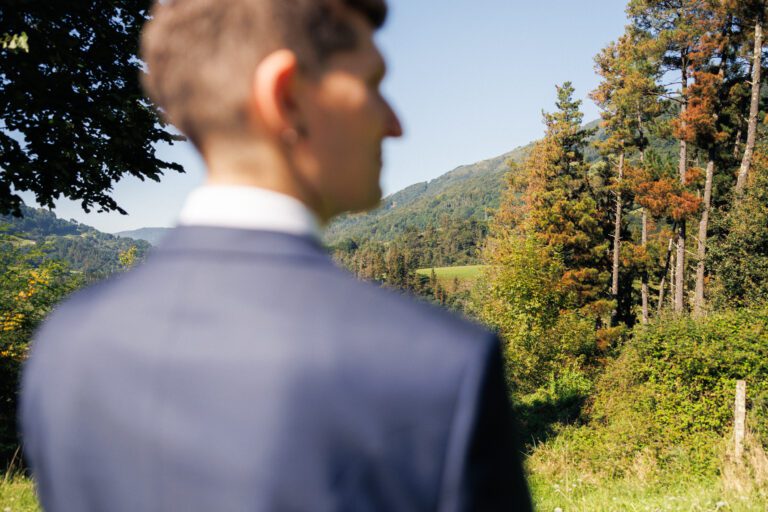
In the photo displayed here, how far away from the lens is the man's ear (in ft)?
2.08

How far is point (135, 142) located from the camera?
692 centimetres

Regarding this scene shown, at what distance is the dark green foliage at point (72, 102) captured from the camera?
234 inches

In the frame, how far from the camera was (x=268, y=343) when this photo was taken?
578mm

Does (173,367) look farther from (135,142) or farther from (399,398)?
(135,142)

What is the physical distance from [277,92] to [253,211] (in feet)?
0.49

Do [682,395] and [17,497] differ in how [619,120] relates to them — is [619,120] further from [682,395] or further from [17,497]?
[17,497]

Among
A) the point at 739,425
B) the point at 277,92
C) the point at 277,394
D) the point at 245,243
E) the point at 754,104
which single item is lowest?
the point at 739,425

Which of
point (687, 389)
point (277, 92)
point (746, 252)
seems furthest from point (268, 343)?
point (746, 252)

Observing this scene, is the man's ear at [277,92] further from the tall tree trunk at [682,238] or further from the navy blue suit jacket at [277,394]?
the tall tree trunk at [682,238]

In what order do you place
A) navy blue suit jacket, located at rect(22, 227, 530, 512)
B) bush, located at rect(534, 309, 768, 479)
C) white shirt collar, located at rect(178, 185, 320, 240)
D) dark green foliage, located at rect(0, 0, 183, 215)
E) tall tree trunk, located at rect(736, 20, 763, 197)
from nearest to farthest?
1. navy blue suit jacket, located at rect(22, 227, 530, 512)
2. white shirt collar, located at rect(178, 185, 320, 240)
3. dark green foliage, located at rect(0, 0, 183, 215)
4. bush, located at rect(534, 309, 768, 479)
5. tall tree trunk, located at rect(736, 20, 763, 197)

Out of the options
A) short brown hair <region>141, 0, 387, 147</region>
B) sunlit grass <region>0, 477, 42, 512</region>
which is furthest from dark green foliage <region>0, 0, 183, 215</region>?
short brown hair <region>141, 0, 387, 147</region>

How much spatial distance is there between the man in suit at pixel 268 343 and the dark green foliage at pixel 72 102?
21.6ft

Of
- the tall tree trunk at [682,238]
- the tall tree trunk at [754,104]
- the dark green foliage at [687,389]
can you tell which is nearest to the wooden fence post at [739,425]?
the dark green foliage at [687,389]

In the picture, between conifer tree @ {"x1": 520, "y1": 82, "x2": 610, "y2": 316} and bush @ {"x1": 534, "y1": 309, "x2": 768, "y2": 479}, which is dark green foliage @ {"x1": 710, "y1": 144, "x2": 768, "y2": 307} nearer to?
bush @ {"x1": 534, "y1": 309, "x2": 768, "y2": 479}
